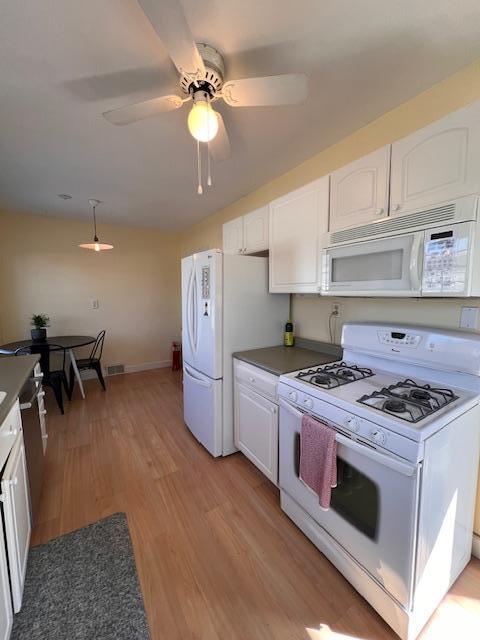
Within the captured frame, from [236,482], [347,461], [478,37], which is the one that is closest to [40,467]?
[236,482]

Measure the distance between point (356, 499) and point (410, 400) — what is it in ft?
1.66

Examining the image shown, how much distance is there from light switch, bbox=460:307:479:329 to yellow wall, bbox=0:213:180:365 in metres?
4.18

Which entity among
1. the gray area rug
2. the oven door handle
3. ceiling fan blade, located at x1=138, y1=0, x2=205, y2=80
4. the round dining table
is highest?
ceiling fan blade, located at x1=138, y1=0, x2=205, y2=80

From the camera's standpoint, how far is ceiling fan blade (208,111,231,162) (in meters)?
1.41

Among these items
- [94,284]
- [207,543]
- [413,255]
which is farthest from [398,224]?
[94,284]

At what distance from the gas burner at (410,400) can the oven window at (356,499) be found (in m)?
0.31

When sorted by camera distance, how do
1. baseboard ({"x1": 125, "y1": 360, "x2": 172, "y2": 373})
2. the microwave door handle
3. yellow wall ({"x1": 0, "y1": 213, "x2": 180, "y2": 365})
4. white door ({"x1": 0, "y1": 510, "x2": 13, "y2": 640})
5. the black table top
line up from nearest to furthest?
white door ({"x1": 0, "y1": 510, "x2": 13, "y2": 640}), the microwave door handle, the black table top, yellow wall ({"x1": 0, "y1": 213, "x2": 180, "y2": 365}), baseboard ({"x1": 125, "y1": 360, "x2": 172, "y2": 373})

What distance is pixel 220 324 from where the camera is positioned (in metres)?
2.07

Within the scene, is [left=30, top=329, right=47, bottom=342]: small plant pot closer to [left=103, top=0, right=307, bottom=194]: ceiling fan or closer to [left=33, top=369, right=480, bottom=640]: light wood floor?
[left=33, top=369, right=480, bottom=640]: light wood floor

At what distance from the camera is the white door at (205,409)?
6.96 ft

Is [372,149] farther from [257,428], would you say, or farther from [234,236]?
[257,428]

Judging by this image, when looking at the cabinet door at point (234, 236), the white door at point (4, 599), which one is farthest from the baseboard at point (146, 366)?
the white door at point (4, 599)

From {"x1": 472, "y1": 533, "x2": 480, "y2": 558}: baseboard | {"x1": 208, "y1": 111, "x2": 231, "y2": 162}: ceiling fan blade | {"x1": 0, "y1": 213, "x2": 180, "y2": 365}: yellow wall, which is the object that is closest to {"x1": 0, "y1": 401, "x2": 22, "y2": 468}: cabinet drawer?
{"x1": 208, "y1": 111, "x2": 231, "y2": 162}: ceiling fan blade

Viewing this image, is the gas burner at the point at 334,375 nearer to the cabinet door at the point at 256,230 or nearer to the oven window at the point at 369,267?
the oven window at the point at 369,267
